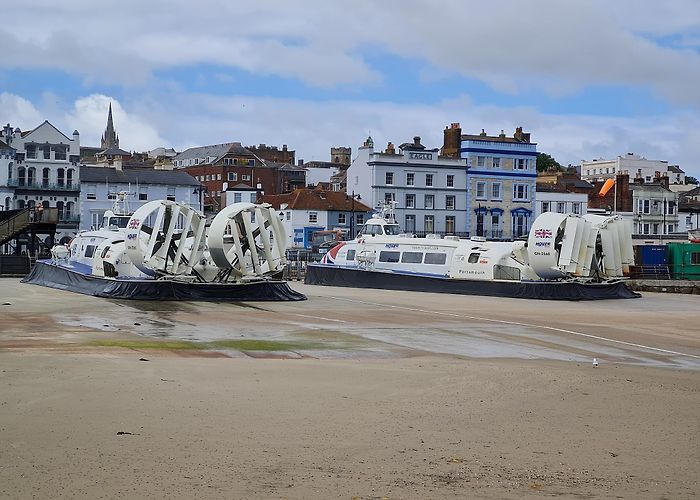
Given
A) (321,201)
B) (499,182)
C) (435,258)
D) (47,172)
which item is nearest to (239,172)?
(321,201)

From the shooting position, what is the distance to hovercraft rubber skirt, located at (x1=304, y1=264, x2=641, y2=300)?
3416 cm

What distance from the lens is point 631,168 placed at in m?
126

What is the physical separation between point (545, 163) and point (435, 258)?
8853 cm

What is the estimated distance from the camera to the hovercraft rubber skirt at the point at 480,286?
34.2 m

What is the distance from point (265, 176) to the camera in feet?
334

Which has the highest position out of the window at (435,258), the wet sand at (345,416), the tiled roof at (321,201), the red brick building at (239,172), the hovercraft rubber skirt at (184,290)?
the red brick building at (239,172)

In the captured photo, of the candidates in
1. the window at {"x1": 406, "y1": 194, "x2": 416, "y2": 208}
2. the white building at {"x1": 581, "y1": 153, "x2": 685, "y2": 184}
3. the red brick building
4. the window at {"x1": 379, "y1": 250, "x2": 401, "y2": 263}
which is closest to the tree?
the white building at {"x1": 581, "y1": 153, "x2": 685, "y2": 184}

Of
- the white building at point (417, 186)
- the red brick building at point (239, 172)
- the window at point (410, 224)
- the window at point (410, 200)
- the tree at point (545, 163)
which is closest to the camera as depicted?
the white building at point (417, 186)

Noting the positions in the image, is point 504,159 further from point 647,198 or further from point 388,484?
point 388,484

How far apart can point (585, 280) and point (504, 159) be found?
4638 cm

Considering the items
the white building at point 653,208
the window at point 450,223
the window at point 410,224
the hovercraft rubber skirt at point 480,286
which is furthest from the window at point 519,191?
the hovercraft rubber skirt at point 480,286

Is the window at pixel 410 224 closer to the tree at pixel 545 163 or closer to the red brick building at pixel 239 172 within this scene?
the red brick building at pixel 239 172

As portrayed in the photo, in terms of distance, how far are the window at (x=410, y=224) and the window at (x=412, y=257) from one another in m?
38.0

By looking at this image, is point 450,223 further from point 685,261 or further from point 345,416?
point 345,416
